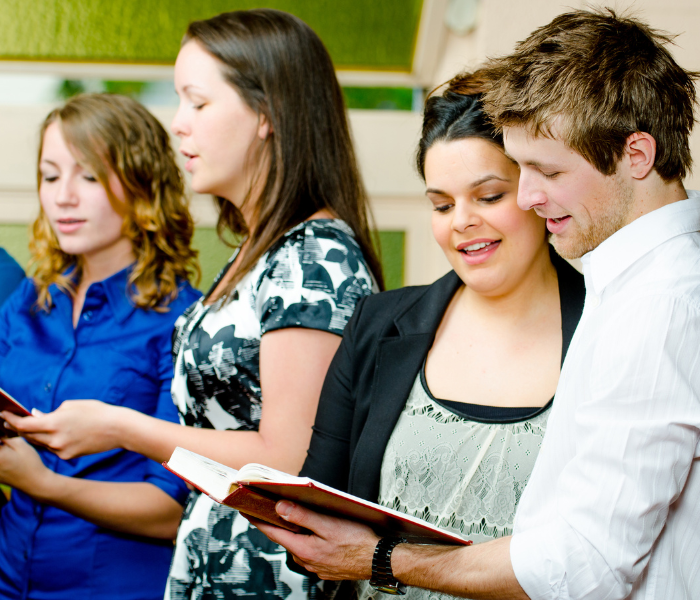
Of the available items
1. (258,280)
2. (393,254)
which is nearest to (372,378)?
(258,280)

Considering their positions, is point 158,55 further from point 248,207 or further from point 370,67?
point 248,207

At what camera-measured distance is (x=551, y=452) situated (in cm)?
98

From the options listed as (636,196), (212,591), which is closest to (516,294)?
(636,196)

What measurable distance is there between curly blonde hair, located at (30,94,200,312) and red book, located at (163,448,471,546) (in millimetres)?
957

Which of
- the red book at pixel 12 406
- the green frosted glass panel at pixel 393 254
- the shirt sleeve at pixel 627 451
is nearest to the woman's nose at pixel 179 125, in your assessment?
the red book at pixel 12 406

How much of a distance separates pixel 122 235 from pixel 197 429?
2.61 feet

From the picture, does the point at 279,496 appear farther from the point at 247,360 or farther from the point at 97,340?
the point at 97,340

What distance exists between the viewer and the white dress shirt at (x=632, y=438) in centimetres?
83

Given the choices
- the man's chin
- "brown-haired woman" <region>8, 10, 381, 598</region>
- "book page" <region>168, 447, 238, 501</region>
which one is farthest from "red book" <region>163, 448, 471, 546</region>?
the man's chin

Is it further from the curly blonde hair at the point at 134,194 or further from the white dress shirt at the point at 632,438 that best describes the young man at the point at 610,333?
the curly blonde hair at the point at 134,194

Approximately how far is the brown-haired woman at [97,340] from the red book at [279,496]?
65cm

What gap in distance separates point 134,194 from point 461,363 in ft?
3.76

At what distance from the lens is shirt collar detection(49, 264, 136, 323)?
1902 mm

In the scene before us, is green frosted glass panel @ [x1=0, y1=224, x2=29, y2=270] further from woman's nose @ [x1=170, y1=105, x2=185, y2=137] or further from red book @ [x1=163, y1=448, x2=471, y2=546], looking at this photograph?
red book @ [x1=163, y1=448, x2=471, y2=546]
